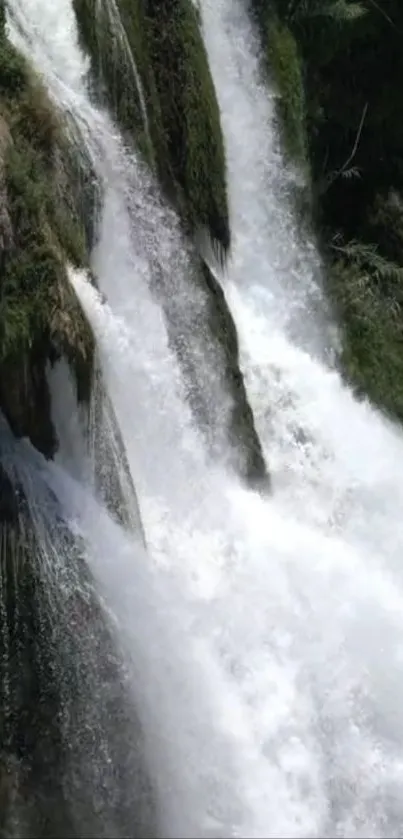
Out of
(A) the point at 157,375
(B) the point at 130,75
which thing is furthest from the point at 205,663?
(B) the point at 130,75

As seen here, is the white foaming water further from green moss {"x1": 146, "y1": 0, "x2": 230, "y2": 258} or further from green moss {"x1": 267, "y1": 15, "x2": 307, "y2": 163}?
green moss {"x1": 267, "y1": 15, "x2": 307, "y2": 163}

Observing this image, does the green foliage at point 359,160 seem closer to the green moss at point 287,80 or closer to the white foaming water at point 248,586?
the green moss at point 287,80

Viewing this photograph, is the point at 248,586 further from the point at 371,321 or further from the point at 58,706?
the point at 371,321

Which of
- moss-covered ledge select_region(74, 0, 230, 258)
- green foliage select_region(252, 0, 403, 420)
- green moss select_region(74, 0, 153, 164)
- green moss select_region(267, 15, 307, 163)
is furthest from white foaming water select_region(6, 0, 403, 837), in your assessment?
green moss select_region(267, 15, 307, 163)

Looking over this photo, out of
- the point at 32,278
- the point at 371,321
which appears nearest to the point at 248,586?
the point at 32,278

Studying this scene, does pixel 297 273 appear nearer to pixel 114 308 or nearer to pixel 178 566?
pixel 114 308

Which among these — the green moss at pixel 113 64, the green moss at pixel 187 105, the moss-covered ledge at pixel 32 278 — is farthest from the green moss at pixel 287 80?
the moss-covered ledge at pixel 32 278
